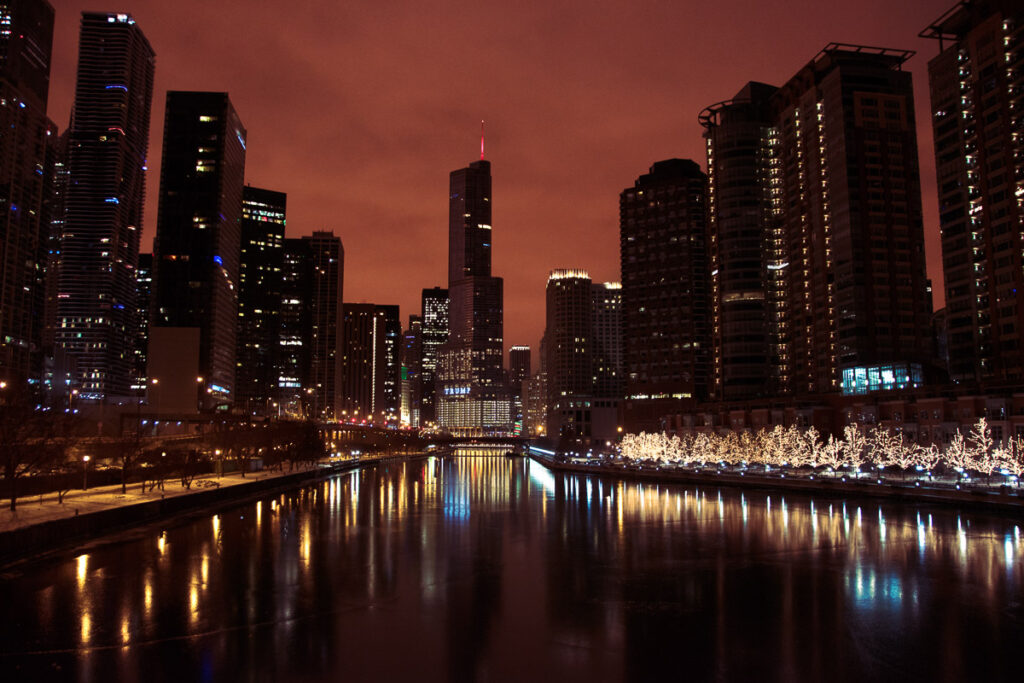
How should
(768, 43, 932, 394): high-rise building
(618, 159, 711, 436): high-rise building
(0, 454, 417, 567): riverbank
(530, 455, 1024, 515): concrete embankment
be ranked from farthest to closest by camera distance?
1. (618, 159, 711, 436): high-rise building
2. (768, 43, 932, 394): high-rise building
3. (530, 455, 1024, 515): concrete embankment
4. (0, 454, 417, 567): riverbank

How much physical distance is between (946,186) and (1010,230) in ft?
52.1

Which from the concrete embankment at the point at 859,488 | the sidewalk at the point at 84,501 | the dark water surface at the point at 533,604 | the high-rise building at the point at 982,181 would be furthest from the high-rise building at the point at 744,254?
the sidewalk at the point at 84,501

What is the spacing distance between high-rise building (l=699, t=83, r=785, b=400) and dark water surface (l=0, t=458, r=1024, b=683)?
104 meters

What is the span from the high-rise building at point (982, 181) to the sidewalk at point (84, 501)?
103584mm

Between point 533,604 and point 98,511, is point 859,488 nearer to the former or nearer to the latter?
point 533,604

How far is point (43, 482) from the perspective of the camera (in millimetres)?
47438

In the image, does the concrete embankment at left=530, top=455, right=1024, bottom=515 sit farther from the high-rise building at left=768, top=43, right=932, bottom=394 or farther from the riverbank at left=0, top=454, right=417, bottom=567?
the high-rise building at left=768, top=43, right=932, bottom=394

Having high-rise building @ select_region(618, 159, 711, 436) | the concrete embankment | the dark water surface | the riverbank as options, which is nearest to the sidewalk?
the riverbank

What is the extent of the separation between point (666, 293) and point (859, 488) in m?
131

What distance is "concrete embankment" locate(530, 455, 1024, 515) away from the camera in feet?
163

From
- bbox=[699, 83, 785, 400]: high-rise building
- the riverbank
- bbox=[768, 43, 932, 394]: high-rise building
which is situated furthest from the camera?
bbox=[699, 83, 785, 400]: high-rise building

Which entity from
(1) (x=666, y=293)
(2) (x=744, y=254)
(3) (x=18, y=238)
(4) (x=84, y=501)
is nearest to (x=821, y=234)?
(2) (x=744, y=254)

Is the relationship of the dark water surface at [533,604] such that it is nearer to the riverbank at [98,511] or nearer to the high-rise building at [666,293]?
the riverbank at [98,511]

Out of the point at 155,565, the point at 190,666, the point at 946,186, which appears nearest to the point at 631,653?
the point at 190,666
